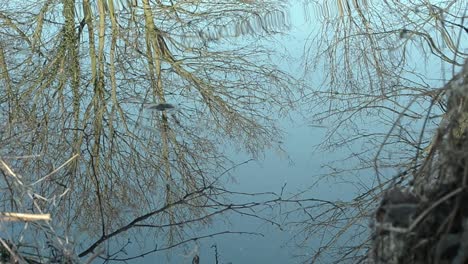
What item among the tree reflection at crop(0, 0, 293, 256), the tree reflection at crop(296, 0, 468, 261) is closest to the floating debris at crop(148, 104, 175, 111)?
the tree reflection at crop(0, 0, 293, 256)

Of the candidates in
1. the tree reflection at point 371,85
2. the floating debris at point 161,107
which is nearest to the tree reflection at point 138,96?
the floating debris at point 161,107

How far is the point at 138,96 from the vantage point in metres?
6.56

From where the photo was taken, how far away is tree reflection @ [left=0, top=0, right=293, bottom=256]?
17.6ft

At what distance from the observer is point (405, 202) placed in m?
1.12

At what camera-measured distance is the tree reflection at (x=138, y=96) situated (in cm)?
535

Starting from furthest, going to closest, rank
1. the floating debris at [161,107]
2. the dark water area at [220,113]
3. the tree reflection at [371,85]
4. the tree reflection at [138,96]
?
the floating debris at [161,107] < the tree reflection at [138,96] < the dark water area at [220,113] < the tree reflection at [371,85]

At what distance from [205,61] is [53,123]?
1823mm

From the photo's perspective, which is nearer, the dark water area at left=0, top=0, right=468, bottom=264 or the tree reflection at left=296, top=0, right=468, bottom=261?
the tree reflection at left=296, top=0, right=468, bottom=261

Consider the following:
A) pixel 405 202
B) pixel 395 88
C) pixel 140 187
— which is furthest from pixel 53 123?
pixel 405 202

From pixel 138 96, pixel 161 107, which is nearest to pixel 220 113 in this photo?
pixel 161 107

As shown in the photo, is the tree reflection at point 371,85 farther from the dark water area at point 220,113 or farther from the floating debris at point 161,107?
the floating debris at point 161,107

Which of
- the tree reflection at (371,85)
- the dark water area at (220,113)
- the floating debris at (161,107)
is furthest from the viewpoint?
the floating debris at (161,107)

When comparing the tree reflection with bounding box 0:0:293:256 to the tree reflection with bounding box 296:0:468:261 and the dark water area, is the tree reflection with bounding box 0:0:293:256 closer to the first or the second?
the dark water area

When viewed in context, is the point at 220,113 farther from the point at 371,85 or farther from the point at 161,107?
the point at 371,85
